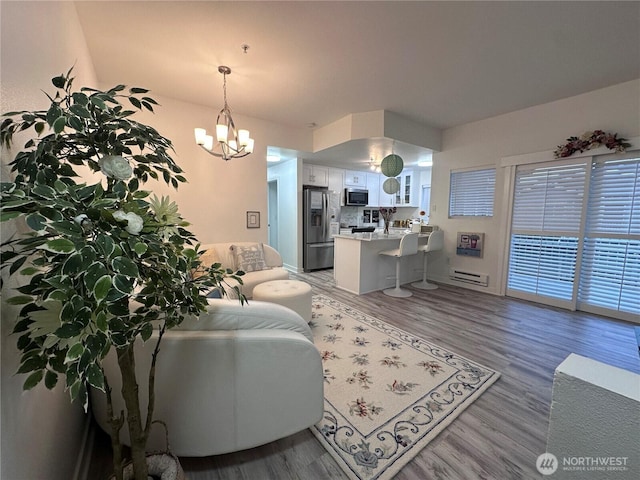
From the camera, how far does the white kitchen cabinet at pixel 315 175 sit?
5492 mm

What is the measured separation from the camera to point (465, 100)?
134 inches

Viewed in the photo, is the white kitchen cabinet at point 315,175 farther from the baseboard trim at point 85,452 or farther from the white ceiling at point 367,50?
the baseboard trim at point 85,452

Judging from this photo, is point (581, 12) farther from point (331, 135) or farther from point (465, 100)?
point (331, 135)

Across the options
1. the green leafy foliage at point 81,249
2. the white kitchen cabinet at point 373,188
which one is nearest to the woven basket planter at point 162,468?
the green leafy foliage at point 81,249

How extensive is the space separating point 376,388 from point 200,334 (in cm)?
137

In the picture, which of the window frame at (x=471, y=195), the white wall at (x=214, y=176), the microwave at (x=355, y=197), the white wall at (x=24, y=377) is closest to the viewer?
the white wall at (x=24, y=377)

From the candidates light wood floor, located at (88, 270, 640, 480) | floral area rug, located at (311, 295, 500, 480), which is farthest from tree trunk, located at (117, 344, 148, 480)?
floral area rug, located at (311, 295, 500, 480)

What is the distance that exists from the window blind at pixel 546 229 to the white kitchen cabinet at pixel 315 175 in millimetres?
3455

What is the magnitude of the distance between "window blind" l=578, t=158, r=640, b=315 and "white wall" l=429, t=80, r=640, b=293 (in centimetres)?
46

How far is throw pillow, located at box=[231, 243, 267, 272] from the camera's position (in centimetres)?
351

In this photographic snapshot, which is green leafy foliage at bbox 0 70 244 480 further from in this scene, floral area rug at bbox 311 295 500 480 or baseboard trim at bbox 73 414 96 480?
floral area rug at bbox 311 295 500 480

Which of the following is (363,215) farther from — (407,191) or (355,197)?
(407,191)

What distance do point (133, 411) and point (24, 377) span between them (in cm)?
39

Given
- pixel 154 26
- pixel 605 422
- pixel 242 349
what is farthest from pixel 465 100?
pixel 242 349
